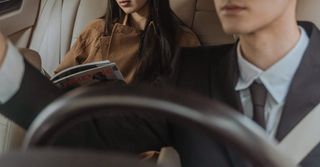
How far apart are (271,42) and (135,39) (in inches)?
32.4

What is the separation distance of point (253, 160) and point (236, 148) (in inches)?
0.9

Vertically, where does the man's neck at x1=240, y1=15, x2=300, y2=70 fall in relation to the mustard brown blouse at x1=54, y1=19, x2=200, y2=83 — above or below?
above

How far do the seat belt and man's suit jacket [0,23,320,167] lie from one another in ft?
0.03

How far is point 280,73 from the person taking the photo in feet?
3.69

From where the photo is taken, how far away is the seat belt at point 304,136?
3.56 ft

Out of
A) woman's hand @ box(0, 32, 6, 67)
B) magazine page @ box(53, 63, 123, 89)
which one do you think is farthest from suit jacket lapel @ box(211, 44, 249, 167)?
woman's hand @ box(0, 32, 6, 67)

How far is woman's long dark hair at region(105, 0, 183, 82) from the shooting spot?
1.79 meters

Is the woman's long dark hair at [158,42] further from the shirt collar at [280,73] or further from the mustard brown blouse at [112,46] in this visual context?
the shirt collar at [280,73]

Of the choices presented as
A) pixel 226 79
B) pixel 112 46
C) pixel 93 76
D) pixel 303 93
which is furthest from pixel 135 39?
pixel 303 93

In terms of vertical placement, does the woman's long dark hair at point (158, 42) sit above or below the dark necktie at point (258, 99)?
below

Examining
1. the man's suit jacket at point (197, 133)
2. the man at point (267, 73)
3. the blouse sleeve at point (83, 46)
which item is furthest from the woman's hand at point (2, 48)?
the blouse sleeve at point (83, 46)

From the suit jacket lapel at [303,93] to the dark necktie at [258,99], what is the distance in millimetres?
40

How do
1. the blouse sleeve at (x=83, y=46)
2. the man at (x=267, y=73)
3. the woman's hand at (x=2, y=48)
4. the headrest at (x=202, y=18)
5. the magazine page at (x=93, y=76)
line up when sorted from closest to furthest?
1. the woman's hand at (x=2, y=48)
2. the man at (x=267, y=73)
3. the magazine page at (x=93, y=76)
4. the headrest at (x=202, y=18)
5. the blouse sleeve at (x=83, y=46)

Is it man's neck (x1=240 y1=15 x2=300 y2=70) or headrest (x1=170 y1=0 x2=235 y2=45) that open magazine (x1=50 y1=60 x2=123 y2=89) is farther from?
man's neck (x1=240 y1=15 x2=300 y2=70)
